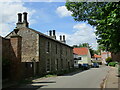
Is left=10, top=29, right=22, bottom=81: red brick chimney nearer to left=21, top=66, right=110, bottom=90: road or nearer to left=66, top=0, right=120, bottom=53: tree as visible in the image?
left=21, top=66, right=110, bottom=90: road

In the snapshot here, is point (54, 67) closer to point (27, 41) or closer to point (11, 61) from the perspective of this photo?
point (27, 41)

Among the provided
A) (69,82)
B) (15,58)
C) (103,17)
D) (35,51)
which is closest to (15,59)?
(15,58)

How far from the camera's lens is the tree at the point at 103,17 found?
26.1 feet

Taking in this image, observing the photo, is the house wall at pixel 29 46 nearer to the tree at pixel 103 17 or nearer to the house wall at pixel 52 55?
the house wall at pixel 52 55

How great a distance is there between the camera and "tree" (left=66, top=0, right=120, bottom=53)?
26.1ft

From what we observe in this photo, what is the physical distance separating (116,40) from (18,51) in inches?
418

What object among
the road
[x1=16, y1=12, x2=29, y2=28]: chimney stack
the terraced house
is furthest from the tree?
[x1=16, y1=12, x2=29, y2=28]: chimney stack

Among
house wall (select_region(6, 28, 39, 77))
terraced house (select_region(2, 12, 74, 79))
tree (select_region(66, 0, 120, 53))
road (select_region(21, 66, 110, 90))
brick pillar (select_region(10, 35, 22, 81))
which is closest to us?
tree (select_region(66, 0, 120, 53))

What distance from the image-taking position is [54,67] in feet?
99.1

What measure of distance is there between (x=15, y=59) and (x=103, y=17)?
10425 mm

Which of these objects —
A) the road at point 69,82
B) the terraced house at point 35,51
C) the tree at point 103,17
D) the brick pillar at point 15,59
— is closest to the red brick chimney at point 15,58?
the brick pillar at point 15,59

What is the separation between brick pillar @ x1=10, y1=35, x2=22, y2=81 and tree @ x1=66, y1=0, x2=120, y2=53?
6.83 m

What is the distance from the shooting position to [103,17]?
31.8 ft

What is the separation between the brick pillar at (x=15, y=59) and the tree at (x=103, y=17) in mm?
6835
